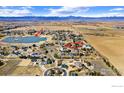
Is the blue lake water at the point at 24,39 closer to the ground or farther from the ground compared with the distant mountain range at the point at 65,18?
closer to the ground

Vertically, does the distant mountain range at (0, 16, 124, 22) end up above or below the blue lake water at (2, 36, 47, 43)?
above

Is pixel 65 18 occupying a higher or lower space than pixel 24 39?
higher
